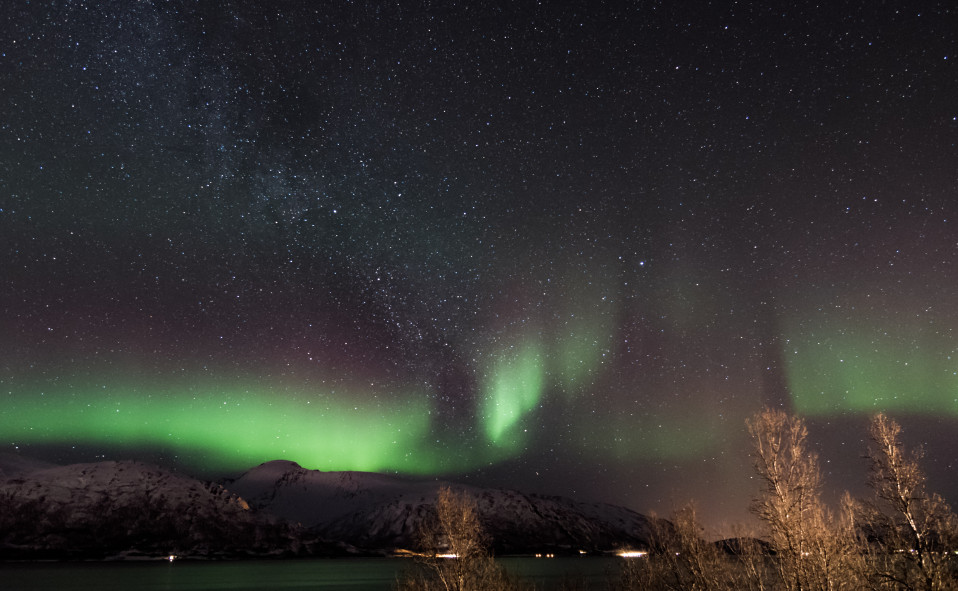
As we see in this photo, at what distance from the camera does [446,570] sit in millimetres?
33125

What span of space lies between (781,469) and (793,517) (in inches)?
81.3

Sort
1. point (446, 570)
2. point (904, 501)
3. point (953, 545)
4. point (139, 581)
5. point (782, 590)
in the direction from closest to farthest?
point (953, 545)
point (904, 501)
point (782, 590)
point (446, 570)
point (139, 581)

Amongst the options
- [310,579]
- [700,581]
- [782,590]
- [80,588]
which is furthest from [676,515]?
[310,579]

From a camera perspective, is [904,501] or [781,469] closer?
[904,501]

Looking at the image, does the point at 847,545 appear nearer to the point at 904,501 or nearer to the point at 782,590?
the point at 904,501

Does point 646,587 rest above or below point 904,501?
below

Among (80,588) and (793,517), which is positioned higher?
(793,517)

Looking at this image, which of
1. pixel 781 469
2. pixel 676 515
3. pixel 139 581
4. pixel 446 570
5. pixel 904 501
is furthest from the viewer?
pixel 139 581

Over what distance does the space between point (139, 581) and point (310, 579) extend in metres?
46.0

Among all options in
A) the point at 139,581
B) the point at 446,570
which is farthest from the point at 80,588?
the point at 446,570

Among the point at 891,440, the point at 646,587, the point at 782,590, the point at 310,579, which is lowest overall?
the point at 310,579

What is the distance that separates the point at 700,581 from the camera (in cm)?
3647

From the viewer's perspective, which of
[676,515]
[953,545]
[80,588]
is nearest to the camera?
[953,545]

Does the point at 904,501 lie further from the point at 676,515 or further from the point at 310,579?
the point at 310,579
